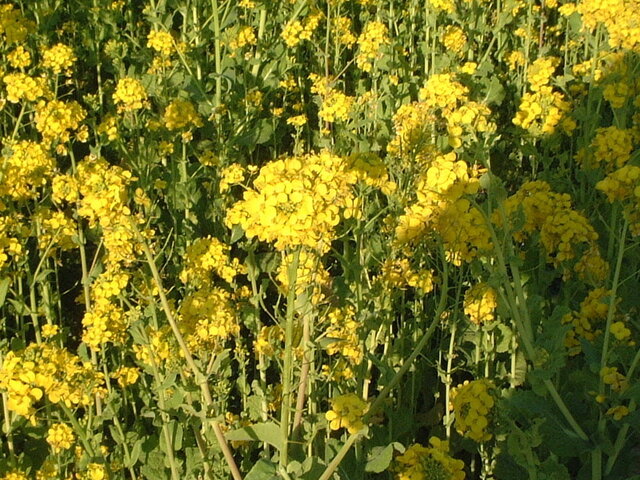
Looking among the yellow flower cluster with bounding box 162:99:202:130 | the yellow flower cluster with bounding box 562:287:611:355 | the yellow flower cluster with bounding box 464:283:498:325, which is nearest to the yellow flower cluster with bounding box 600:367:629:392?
the yellow flower cluster with bounding box 562:287:611:355

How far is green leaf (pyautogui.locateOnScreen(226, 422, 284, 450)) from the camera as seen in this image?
6.75 ft

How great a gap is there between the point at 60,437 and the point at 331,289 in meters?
1.04

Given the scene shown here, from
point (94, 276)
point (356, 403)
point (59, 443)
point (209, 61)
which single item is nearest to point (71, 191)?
point (94, 276)

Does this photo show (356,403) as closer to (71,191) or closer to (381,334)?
(381,334)

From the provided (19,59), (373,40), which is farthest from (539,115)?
(19,59)

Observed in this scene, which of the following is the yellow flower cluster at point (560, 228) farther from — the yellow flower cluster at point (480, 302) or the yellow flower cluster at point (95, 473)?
the yellow flower cluster at point (95, 473)

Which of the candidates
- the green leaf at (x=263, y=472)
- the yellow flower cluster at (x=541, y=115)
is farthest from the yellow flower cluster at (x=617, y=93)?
the green leaf at (x=263, y=472)

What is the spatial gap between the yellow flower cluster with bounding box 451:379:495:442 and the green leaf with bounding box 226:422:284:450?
521mm

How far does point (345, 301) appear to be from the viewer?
2857mm

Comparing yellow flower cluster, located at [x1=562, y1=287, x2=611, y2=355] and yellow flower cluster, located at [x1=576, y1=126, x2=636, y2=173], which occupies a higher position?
yellow flower cluster, located at [x1=576, y1=126, x2=636, y2=173]

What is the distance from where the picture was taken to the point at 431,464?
6.72 feet

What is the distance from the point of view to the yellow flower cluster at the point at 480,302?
2586mm

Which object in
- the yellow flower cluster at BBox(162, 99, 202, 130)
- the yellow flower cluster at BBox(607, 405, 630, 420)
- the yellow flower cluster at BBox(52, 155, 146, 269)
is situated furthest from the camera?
the yellow flower cluster at BBox(162, 99, 202, 130)

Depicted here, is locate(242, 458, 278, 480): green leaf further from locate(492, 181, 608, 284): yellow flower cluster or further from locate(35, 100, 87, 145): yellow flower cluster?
locate(35, 100, 87, 145): yellow flower cluster
